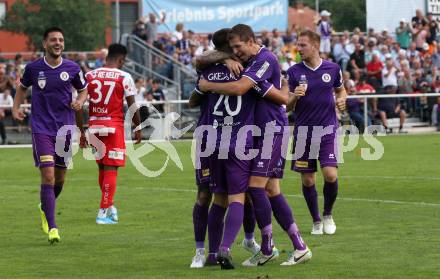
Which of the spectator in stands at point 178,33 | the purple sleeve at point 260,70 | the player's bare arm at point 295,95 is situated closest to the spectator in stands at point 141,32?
the spectator in stands at point 178,33

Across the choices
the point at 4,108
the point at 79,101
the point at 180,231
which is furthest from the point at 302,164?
the point at 4,108

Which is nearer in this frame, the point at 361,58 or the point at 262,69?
the point at 262,69

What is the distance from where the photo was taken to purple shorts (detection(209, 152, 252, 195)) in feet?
33.8

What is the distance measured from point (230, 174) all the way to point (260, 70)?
0.95 m

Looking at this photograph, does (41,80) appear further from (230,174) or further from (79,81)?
(230,174)

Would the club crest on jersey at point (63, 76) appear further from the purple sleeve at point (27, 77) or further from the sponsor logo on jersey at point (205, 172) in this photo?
the sponsor logo on jersey at point (205, 172)

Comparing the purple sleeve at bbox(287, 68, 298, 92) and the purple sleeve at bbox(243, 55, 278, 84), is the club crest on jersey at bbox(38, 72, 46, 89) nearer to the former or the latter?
the purple sleeve at bbox(287, 68, 298, 92)

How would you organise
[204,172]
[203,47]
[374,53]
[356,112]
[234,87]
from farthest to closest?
[203,47]
[374,53]
[356,112]
[204,172]
[234,87]

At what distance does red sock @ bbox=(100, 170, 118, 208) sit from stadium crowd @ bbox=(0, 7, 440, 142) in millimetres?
17189

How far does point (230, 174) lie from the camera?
33.8ft

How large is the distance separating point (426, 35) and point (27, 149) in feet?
46.6

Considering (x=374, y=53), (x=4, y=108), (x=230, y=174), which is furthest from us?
(x=374, y=53)

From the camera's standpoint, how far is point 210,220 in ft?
34.7

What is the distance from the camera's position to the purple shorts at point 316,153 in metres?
13.1
